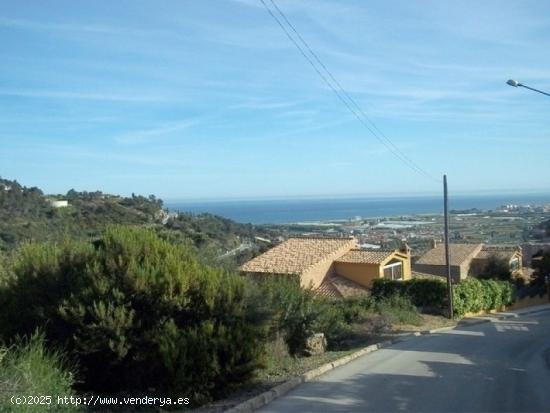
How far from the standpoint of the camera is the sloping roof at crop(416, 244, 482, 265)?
55625 mm

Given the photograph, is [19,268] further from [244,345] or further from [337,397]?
[337,397]

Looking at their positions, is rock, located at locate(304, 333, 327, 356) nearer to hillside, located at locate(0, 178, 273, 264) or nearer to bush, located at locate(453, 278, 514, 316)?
hillside, located at locate(0, 178, 273, 264)

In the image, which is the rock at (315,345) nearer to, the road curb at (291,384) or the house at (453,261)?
the road curb at (291,384)

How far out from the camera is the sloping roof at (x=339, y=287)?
38781 mm

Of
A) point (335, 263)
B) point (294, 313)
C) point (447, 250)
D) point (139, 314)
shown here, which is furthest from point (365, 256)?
point (139, 314)

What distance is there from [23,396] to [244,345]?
4.04m

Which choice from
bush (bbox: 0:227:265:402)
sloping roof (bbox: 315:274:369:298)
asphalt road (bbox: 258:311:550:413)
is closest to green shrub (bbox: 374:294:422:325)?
asphalt road (bbox: 258:311:550:413)

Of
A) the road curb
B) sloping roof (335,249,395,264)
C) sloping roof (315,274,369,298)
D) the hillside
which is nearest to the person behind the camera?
the road curb

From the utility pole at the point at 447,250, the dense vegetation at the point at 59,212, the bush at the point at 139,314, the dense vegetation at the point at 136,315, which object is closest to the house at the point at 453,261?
the utility pole at the point at 447,250

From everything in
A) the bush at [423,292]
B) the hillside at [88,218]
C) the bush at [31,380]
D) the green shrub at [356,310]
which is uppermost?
the hillside at [88,218]

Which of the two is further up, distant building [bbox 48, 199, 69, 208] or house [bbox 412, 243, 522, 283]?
distant building [bbox 48, 199, 69, 208]

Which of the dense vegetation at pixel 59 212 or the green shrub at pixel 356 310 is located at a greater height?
the dense vegetation at pixel 59 212

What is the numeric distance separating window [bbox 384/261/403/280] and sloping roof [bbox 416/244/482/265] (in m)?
11.1

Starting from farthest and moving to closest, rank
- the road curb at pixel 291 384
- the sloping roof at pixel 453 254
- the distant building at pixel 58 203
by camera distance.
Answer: the sloping roof at pixel 453 254 → the distant building at pixel 58 203 → the road curb at pixel 291 384
